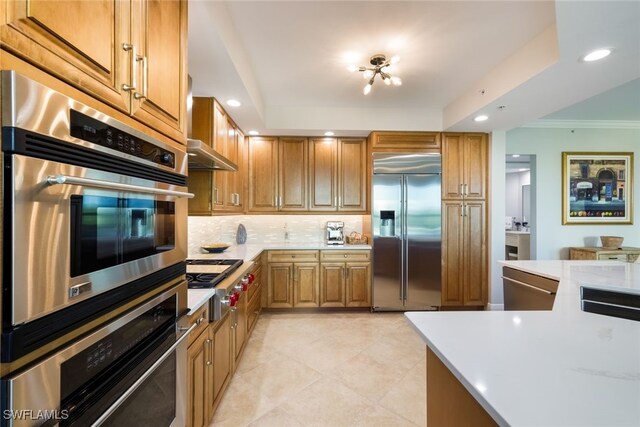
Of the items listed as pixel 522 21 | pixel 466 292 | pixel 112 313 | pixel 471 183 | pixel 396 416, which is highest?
pixel 522 21

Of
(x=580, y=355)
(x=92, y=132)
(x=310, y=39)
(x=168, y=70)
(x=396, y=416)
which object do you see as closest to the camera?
(x=92, y=132)

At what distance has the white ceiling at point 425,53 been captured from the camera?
1.70 metres

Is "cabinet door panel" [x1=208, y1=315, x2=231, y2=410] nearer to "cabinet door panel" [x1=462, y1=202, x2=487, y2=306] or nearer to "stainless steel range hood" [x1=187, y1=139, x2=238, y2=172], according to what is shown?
"stainless steel range hood" [x1=187, y1=139, x2=238, y2=172]

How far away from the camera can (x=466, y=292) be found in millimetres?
3658

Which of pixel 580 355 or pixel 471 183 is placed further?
pixel 471 183

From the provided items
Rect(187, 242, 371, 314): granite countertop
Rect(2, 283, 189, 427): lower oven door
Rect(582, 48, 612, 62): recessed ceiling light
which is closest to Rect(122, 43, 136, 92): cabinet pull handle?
Rect(2, 283, 189, 427): lower oven door

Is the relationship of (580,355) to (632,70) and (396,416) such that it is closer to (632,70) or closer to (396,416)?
(396,416)

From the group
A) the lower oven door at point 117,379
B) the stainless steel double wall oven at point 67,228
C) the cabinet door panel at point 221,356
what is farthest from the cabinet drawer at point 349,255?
the stainless steel double wall oven at point 67,228

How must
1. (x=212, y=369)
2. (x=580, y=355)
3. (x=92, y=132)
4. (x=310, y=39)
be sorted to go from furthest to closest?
(x=310, y=39) → (x=212, y=369) → (x=580, y=355) → (x=92, y=132)

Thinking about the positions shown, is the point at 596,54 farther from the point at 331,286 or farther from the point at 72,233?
the point at 331,286

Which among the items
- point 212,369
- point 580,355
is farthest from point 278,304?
point 580,355

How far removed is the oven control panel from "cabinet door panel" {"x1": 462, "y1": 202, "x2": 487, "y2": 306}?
3728mm

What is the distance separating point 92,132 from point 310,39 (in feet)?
6.49

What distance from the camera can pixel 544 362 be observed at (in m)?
0.81
